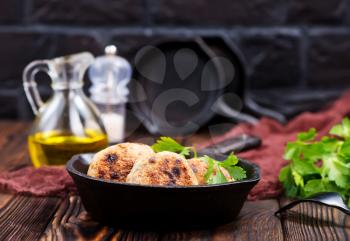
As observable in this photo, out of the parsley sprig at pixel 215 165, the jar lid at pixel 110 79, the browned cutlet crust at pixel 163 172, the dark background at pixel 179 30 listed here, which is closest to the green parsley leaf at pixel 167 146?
the parsley sprig at pixel 215 165

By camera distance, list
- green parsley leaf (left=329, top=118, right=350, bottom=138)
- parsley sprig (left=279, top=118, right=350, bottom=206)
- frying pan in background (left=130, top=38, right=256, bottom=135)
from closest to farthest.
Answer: parsley sprig (left=279, top=118, right=350, bottom=206), green parsley leaf (left=329, top=118, right=350, bottom=138), frying pan in background (left=130, top=38, right=256, bottom=135)

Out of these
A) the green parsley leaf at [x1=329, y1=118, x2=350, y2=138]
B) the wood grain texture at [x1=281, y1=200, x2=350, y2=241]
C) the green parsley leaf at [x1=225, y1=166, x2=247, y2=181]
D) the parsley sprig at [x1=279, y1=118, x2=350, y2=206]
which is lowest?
the wood grain texture at [x1=281, y1=200, x2=350, y2=241]

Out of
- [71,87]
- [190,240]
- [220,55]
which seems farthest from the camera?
[220,55]

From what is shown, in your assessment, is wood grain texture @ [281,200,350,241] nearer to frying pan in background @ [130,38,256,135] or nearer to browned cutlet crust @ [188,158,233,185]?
browned cutlet crust @ [188,158,233,185]

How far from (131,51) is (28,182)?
103 centimetres

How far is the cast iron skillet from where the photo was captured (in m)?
1.00

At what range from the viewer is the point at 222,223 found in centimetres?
111

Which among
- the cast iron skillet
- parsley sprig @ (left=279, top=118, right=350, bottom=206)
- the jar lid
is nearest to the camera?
the cast iron skillet

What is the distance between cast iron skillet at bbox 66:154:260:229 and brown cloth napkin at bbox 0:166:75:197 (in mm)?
238

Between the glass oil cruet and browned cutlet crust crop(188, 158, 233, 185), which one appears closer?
browned cutlet crust crop(188, 158, 233, 185)

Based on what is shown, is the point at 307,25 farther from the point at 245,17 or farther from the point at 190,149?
the point at 190,149

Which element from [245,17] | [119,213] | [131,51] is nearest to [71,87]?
[119,213]

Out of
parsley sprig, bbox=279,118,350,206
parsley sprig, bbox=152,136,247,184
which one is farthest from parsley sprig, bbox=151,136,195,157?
parsley sprig, bbox=279,118,350,206

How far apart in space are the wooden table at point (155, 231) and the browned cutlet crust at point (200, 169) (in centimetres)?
8
